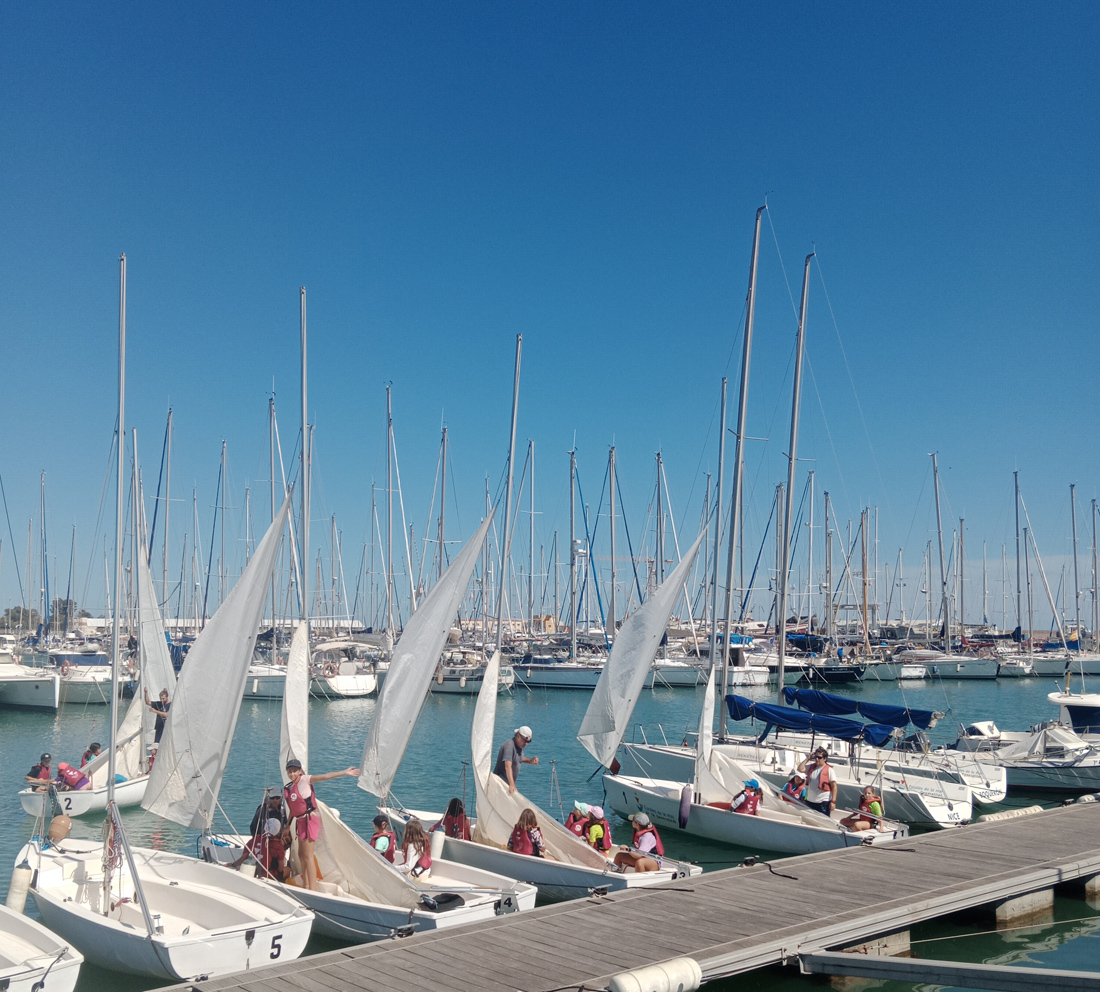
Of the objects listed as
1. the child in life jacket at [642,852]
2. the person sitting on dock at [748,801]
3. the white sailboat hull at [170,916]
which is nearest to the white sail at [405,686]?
the white sailboat hull at [170,916]

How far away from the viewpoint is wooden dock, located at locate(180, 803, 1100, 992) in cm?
1077

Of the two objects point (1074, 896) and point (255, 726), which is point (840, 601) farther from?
point (1074, 896)

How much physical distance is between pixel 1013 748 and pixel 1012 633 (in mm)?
62264

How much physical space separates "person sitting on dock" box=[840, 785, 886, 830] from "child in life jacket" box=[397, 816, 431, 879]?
303 inches

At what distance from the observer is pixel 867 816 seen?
60.5 ft

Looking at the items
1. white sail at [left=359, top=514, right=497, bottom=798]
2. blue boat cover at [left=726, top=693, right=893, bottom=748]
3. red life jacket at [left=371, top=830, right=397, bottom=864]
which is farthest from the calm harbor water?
blue boat cover at [left=726, top=693, right=893, bottom=748]

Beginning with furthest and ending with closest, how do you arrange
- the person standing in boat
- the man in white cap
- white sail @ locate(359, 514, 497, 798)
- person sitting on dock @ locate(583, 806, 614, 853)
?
the man in white cap < white sail @ locate(359, 514, 497, 798) < person sitting on dock @ locate(583, 806, 614, 853) < the person standing in boat

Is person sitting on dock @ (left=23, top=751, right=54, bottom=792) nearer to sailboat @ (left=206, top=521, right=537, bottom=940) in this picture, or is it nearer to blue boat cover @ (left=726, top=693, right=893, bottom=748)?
sailboat @ (left=206, top=521, right=537, bottom=940)

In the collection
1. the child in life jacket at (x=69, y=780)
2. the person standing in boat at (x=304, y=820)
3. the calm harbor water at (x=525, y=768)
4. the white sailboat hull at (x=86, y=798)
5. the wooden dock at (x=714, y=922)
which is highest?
the person standing in boat at (x=304, y=820)

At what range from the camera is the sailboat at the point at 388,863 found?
42.5 feet

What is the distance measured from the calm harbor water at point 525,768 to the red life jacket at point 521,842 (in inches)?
71.7

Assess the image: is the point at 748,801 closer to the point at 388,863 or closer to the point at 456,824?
the point at 456,824

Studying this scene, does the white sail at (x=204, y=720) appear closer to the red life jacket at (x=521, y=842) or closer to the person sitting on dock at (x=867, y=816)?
the red life jacket at (x=521, y=842)

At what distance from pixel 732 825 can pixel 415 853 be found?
720cm
